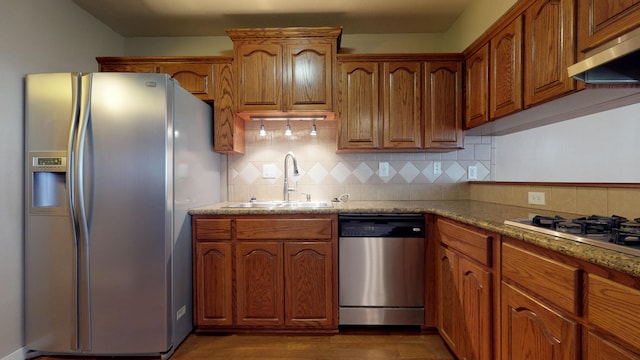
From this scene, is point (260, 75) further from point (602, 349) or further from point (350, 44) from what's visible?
point (602, 349)

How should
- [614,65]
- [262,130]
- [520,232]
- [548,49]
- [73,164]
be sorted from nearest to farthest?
1. [614,65]
2. [520,232]
3. [548,49]
4. [73,164]
5. [262,130]

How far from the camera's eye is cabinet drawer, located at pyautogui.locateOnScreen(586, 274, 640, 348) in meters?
0.75

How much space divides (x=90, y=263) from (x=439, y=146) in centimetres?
253

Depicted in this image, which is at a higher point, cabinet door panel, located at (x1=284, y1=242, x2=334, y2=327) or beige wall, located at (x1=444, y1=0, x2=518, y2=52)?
beige wall, located at (x1=444, y1=0, x2=518, y2=52)

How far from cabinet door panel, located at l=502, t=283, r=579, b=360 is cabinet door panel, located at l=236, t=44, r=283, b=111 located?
6.36 feet

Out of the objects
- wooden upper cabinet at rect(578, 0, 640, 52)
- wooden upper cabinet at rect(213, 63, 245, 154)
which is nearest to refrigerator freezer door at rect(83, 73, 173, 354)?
wooden upper cabinet at rect(213, 63, 245, 154)

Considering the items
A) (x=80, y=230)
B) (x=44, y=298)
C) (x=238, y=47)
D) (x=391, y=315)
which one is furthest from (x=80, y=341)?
(x=238, y=47)

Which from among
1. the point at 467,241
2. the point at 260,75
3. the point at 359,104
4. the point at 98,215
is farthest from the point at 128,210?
the point at 467,241

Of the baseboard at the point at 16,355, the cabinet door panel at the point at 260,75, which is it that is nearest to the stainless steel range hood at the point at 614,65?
the cabinet door panel at the point at 260,75

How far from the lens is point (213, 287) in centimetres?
211

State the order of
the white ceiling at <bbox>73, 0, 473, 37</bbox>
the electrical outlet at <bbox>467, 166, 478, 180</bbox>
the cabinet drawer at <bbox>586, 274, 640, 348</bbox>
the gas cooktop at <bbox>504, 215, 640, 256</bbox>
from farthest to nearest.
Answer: the electrical outlet at <bbox>467, 166, 478, 180</bbox> < the white ceiling at <bbox>73, 0, 473, 37</bbox> < the gas cooktop at <bbox>504, 215, 640, 256</bbox> < the cabinet drawer at <bbox>586, 274, 640, 348</bbox>

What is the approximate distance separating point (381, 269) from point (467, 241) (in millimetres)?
697

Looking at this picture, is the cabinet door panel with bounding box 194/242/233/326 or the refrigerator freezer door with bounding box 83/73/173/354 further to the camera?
the cabinet door panel with bounding box 194/242/233/326

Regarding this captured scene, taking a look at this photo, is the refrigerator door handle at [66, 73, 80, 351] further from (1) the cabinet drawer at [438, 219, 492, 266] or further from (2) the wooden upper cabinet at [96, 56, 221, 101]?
(1) the cabinet drawer at [438, 219, 492, 266]
